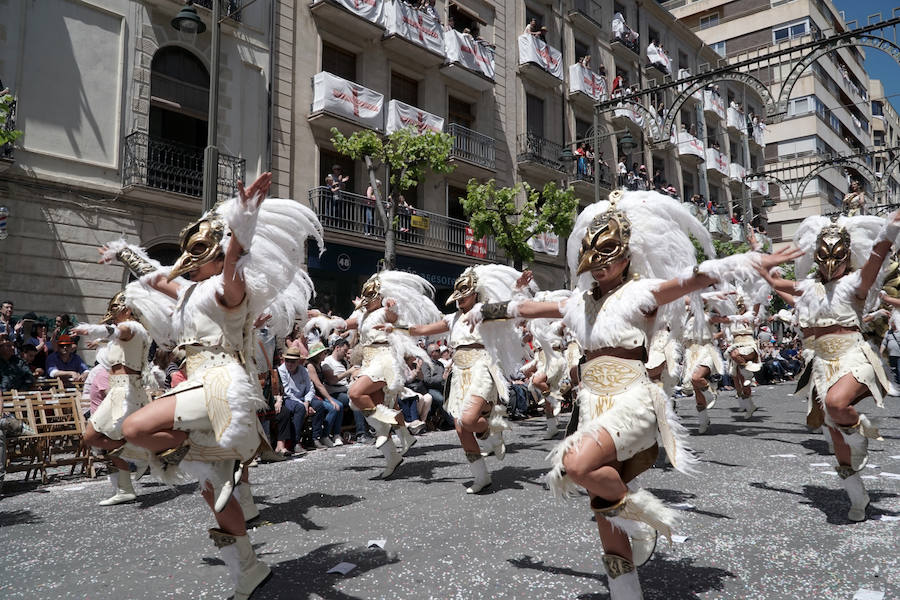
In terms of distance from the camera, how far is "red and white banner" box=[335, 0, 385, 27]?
17.2 meters

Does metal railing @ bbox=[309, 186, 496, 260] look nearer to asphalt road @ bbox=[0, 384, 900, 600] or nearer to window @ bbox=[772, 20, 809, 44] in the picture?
asphalt road @ bbox=[0, 384, 900, 600]

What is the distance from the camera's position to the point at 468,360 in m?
6.48

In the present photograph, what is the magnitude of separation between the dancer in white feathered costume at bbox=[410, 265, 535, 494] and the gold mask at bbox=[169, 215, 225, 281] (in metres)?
2.49

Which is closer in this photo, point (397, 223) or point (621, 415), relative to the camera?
point (621, 415)

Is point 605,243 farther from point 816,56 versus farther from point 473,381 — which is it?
point 816,56

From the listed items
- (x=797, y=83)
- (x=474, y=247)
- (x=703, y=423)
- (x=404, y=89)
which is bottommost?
(x=703, y=423)

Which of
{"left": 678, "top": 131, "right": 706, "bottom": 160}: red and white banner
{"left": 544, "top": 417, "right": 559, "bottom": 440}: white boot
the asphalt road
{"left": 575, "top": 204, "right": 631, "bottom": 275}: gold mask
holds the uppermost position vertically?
{"left": 678, "top": 131, "right": 706, "bottom": 160}: red and white banner

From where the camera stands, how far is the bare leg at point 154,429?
10.6 ft

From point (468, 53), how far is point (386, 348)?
15.9 m

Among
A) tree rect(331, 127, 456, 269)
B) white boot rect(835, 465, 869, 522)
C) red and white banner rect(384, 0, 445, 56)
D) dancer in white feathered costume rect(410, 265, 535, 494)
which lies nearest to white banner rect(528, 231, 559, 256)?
red and white banner rect(384, 0, 445, 56)


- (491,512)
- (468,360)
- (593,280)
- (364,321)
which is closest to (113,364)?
(364,321)

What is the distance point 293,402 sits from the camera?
9.09 m

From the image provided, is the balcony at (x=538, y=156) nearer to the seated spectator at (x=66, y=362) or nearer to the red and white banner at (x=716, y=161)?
the red and white banner at (x=716, y=161)

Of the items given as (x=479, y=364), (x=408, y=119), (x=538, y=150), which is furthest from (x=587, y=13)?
(x=479, y=364)
